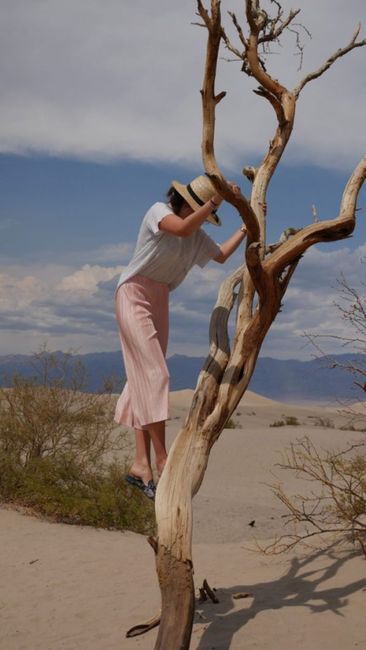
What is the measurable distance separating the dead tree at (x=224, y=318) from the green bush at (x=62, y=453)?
5402 mm

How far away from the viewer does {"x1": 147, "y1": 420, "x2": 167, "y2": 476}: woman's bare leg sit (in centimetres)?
471

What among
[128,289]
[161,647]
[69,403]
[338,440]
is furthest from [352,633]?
[338,440]

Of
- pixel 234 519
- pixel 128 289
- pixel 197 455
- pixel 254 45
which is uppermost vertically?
pixel 254 45

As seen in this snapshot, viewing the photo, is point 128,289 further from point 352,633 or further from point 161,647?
point 352,633

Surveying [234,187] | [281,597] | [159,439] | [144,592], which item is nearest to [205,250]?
[234,187]

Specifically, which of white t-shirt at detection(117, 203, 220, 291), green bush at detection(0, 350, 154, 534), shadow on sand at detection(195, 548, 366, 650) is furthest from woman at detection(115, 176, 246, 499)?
green bush at detection(0, 350, 154, 534)

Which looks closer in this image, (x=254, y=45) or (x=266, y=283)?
(x=266, y=283)

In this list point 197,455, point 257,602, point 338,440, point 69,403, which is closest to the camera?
point 197,455

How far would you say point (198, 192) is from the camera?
15.2 feet

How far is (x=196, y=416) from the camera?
4801mm

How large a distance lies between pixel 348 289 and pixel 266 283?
2.58 meters

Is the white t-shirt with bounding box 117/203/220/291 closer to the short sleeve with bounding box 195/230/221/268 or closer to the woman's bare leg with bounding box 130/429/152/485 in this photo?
the short sleeve with bounding box 195/230/221/268

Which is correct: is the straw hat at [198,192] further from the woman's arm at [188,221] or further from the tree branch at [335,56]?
the tree branch at [335,56]

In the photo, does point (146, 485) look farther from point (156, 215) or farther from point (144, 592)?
point (144, 592)
